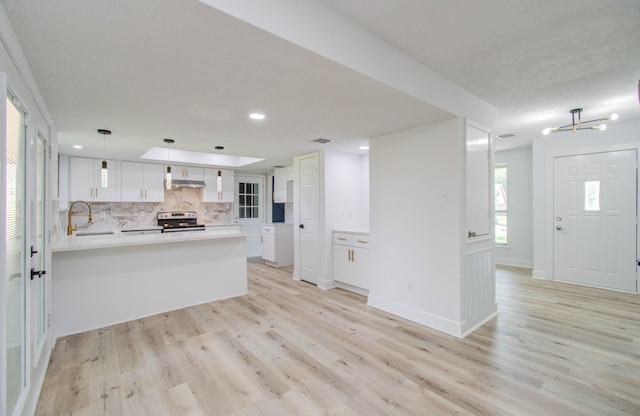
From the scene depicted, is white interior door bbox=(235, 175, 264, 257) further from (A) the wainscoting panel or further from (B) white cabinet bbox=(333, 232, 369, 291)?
(A) the wainscoting panel

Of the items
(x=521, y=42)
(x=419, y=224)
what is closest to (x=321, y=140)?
(x=419, y=224)

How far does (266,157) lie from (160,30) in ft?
12.6

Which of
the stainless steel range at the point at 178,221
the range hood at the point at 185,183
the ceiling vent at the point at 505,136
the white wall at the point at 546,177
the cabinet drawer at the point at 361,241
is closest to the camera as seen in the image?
the cabinet drawer at the point at 361,241

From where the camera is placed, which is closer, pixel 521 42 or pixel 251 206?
pixel 521 42

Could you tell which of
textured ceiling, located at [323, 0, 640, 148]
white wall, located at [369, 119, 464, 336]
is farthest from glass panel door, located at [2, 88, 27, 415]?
white wall, located at [369, 119, 464, 336]

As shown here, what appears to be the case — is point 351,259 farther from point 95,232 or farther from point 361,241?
point 95,232

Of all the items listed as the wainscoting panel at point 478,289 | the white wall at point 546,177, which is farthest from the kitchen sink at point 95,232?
the white wall at point 546,177

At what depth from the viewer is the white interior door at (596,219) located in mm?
4184

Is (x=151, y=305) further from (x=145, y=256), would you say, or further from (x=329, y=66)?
(x=329, y=66)

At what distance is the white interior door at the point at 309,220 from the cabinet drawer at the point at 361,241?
0.66 m

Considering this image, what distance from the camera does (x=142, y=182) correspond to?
224 inches

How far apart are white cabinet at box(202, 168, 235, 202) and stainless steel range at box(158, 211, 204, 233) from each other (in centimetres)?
48

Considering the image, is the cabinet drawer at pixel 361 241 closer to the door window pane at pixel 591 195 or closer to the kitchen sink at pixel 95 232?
the door window pane at pixel 591 195

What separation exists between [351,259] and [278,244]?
7.43 ft
